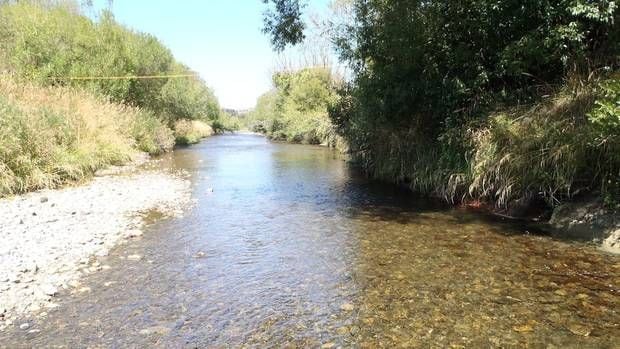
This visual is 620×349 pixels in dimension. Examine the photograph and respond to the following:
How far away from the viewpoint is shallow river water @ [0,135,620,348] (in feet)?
16.0

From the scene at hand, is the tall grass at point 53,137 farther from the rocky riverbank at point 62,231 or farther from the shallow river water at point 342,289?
the shallow river water at point 342,289

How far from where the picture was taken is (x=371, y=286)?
6363mm

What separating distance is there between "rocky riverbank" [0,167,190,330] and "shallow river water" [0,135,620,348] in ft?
1.18

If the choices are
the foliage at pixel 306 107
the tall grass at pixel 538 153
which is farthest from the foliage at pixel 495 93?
the foliage at pixel 306 107

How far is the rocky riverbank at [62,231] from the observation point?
5.85 metres

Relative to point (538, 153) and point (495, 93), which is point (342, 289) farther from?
point (495, 93)

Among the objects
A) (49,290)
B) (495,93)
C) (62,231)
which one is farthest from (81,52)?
(49,290)

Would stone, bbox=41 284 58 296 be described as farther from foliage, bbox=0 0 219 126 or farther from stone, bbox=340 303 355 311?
foliage, bbox=0 0 219 126

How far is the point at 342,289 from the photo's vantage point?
628 centimetres

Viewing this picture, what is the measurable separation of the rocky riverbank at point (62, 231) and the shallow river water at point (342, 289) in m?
0.36

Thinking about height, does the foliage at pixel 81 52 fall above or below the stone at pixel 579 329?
above

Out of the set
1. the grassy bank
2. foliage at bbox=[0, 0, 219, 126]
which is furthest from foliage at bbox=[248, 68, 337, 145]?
foliage at bbox=[0, 0, 219, 126]

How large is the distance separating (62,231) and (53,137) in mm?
7220

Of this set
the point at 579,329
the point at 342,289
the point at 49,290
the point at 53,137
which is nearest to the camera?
the point at 579,329
